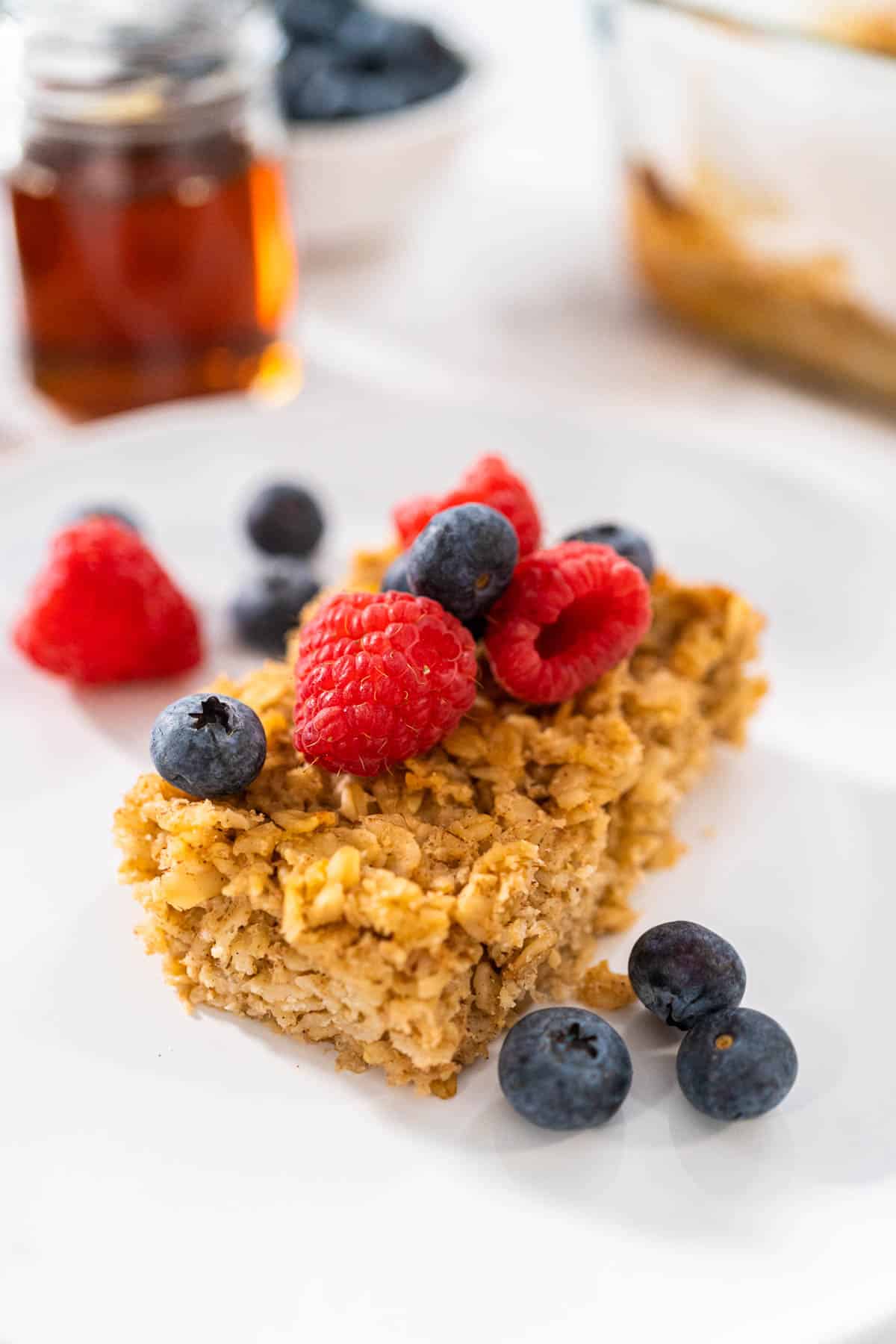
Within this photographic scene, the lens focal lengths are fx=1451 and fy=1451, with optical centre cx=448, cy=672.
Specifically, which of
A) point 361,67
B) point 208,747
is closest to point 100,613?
point 208,747

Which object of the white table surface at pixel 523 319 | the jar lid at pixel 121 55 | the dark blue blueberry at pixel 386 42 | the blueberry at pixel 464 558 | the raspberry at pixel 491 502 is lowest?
the white table surface at pixel 523 319

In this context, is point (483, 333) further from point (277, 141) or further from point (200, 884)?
point (200, 884)

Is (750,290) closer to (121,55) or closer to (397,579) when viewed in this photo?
(121,55)

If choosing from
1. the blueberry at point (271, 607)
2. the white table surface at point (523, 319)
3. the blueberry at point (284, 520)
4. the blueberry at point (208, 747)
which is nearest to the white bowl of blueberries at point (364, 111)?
the white table surface at point (523, 319)

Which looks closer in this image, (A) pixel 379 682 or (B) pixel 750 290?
(A) pixel 379 682

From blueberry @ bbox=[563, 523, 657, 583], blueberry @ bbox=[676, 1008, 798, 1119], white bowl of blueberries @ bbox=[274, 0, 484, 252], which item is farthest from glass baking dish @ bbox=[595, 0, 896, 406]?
blueberry @ bbox=[676, 1008, 798, 1119]

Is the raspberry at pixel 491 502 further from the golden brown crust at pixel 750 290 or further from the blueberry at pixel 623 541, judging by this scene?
the golden brown crust at pixel 750 290
